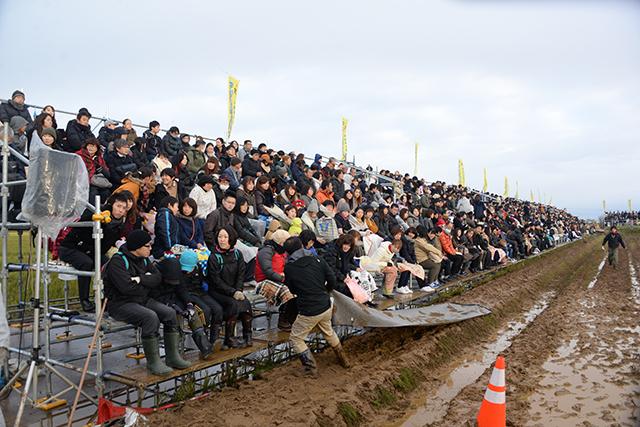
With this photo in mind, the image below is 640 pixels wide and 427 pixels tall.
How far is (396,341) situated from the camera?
852cm

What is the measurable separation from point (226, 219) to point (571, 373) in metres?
5.99

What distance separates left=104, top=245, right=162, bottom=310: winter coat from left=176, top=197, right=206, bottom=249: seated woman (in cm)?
121

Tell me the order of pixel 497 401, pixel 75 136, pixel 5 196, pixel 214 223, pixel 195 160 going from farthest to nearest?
1. pixel 195 160
2. pixel 75 136
3. pixel 214 223
4. pixel 5 196
5. pixel 497 401

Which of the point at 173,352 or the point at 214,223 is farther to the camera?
the point at 214,223

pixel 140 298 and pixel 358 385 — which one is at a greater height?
Answer: pixel 140 298

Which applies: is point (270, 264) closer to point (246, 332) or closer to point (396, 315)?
point (246, 332)

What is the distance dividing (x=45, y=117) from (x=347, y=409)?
261 inches

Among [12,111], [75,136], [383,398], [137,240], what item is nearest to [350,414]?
[383,398]

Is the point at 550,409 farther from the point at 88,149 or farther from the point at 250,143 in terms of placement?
the point at 250,143

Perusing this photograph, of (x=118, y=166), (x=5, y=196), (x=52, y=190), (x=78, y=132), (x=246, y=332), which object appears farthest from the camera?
(x=78, y=132)

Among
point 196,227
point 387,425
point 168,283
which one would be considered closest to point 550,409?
point 387,425

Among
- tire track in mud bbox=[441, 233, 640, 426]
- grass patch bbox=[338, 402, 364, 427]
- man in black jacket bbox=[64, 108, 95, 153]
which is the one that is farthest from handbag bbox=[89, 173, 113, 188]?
tire track in mud bbox=[441, 233, 640, 426]

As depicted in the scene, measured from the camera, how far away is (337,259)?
873cm

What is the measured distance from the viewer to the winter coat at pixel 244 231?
7.87 m
